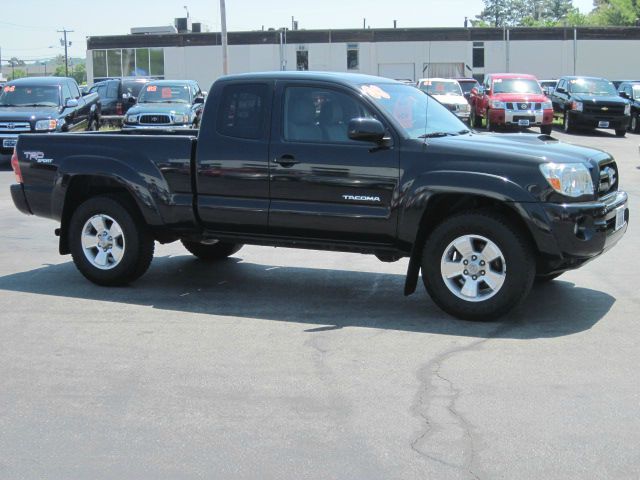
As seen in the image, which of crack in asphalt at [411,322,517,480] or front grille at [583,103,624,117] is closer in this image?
crack in asphalt at [411,322,517,480]

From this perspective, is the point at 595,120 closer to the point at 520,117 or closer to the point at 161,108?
the point at 520,117

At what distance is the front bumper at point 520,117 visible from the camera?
28.7 m

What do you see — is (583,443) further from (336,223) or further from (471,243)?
(336,223)

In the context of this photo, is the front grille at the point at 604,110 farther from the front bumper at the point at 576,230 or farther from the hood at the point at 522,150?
the front bumper at the point at 576,230

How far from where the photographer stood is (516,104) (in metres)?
29.0

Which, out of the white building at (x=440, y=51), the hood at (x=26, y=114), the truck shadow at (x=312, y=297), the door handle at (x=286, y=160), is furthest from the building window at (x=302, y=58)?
the door handle at (x=286, y=160)

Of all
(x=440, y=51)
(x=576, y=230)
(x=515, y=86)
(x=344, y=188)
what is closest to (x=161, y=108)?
(x=515, y=86)

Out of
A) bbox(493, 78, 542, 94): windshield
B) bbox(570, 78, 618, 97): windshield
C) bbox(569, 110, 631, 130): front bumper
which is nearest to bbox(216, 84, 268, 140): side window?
bbox(493, 78, 542, 94): windshield

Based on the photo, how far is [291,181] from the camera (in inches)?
299

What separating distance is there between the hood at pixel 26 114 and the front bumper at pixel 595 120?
663 inches

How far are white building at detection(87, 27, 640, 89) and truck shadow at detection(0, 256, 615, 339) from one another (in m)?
51.7

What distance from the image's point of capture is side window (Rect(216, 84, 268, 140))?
308 inches

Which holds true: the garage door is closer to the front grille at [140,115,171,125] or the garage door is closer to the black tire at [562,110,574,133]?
the black tire at [562,110,574,133]

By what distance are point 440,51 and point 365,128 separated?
57.0 m
